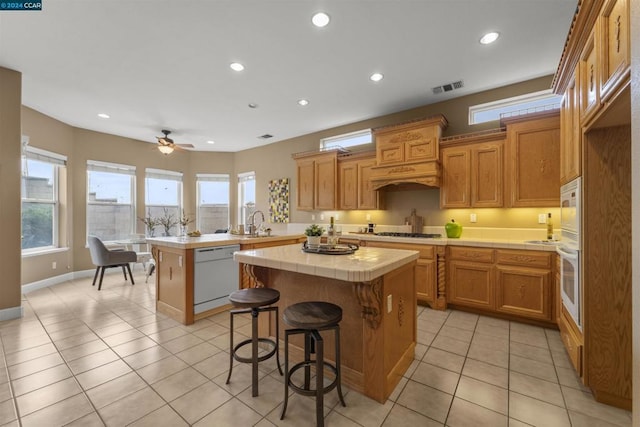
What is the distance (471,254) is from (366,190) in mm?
1941

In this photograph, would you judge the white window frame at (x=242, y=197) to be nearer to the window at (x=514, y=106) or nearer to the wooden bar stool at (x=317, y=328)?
the window at (x=514, y=106)

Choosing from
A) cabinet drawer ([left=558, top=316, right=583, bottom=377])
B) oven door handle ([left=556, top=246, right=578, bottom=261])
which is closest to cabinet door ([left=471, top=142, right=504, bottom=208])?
oven door handle ([left=556, top=246, right=578, bottom=261])

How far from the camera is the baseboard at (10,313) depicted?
3.18 meters

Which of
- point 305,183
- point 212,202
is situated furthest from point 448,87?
point 212,202

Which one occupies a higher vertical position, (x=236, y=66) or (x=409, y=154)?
(x=236, y=66)

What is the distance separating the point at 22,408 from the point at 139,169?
555 centimetres

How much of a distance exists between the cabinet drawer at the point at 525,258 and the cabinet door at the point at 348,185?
7.57 ft

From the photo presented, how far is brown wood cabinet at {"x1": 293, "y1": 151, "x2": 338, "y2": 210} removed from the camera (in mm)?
5000

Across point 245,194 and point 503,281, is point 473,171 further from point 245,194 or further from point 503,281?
point 245,194

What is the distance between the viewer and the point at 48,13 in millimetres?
2324

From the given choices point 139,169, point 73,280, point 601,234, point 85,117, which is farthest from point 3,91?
point 601,234

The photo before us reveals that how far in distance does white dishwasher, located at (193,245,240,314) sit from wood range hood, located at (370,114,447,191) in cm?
256

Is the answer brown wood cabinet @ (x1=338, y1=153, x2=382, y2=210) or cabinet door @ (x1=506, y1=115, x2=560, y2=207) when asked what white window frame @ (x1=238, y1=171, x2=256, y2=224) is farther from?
cabinet door @ (x1=506, y1=115, x2=560, y2=207)

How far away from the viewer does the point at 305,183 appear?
213 inches
